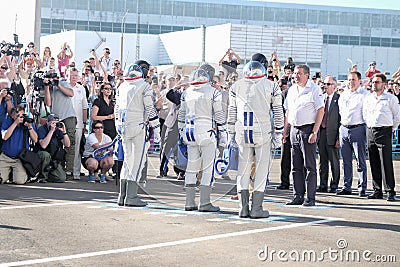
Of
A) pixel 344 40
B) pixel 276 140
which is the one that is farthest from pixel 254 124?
pixel 344 40

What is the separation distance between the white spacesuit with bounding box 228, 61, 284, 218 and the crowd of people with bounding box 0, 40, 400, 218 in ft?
0.04

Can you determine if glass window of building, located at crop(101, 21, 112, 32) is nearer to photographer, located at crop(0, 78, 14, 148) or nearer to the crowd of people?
the crowd of people

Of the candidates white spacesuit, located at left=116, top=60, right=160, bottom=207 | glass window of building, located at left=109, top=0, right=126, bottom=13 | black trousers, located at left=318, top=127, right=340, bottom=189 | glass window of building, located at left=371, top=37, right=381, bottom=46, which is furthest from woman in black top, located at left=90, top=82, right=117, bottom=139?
glass window of building, located at left=371, top=37, right=381, bottom=46

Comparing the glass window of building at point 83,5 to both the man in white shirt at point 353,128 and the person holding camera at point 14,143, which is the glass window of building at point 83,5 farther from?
the man in white shirt at point 353,128

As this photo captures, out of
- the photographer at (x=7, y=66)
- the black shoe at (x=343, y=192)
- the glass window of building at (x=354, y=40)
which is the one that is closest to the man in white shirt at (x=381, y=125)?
the black shoe at (x=343, y=192)

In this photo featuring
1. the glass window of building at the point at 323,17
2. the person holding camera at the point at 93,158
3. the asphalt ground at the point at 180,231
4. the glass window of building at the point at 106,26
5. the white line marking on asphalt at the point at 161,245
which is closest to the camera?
the white line marking on asphalt at the point at 161,245

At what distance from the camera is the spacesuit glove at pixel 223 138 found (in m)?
10.2

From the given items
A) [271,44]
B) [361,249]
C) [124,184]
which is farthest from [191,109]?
[271,44]

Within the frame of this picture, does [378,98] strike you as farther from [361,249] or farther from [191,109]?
[361,249]

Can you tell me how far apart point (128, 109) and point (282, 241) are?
11.1ft

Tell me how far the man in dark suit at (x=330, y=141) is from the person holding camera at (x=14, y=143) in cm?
542

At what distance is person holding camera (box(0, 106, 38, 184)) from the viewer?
1312cm

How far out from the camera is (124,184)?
11.0 meters

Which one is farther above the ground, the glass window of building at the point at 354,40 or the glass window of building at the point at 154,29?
the glass window of building at the point at 354,40
